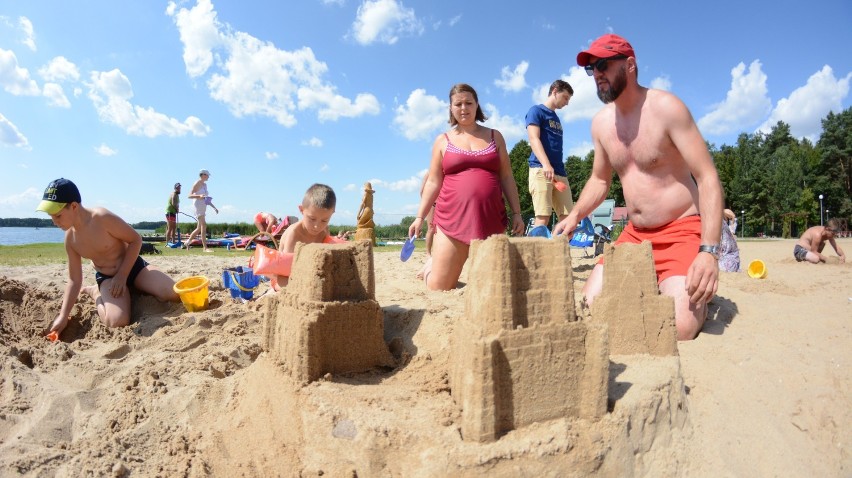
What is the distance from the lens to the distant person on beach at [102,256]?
378 centimetres

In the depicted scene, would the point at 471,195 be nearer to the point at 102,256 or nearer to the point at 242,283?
the point at 242,283

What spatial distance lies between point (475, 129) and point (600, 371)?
2.68 metres

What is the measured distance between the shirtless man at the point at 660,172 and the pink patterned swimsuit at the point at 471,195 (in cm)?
82

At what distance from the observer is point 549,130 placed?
506cm

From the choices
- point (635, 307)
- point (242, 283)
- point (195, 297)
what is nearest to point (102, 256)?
point (195, 297)

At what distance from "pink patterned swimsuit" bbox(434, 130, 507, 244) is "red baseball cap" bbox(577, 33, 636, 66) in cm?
115

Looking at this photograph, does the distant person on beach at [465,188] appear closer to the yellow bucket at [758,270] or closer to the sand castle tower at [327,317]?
the sand castle tower at [327,317]

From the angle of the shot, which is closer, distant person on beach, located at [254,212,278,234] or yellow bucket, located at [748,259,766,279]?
yellow bucket, located at [748,259,766,279]

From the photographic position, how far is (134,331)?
3.73 meters

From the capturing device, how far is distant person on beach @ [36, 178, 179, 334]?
12.4ft

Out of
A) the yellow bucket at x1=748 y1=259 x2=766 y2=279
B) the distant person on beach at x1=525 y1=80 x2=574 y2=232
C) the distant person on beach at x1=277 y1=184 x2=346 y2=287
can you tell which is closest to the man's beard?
the distant person on beach at x1=525 y1=80 x2=574 y2=232

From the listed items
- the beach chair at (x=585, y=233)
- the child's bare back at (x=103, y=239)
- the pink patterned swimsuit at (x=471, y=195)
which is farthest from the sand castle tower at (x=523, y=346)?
the beach chair at (x=585, y=233)

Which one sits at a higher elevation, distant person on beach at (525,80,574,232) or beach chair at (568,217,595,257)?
distant person on beach at (525,80,574,232)

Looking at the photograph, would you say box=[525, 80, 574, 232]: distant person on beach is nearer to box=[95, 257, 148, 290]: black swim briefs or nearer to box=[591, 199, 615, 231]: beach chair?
box=[95, 257, 148, 290]: black swim briefs
